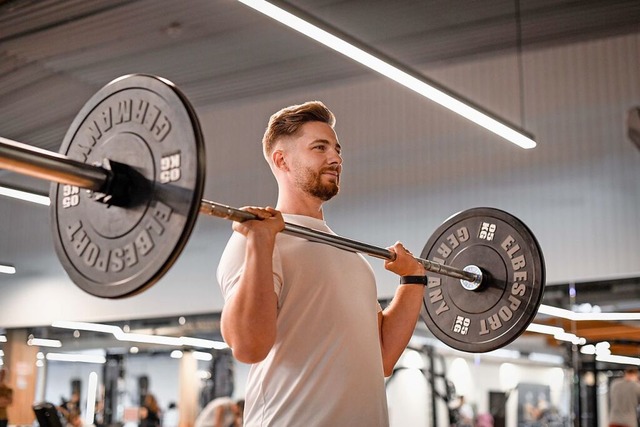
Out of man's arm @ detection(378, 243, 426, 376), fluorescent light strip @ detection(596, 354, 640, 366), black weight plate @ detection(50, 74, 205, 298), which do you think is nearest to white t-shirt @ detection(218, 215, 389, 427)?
man's arm @ detection(378, 243, 426, 376)

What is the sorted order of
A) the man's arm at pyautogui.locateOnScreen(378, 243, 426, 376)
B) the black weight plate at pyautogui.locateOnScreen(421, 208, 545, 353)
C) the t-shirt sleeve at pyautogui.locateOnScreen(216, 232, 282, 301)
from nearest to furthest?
the t-shirt sleeve at pyautogui.locateOnScreen(216, 232, 282, 301) → the man's arm at pyautogui.locateOnScreen(378, 243, 426, 376) → the black weight plate at pyautogui.locateOnScreen(421, 208, 545, 353)

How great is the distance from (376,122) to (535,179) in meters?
1.72

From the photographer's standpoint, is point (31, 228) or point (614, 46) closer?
point (614, 46)

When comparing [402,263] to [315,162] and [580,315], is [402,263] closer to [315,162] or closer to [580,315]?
[315,162]

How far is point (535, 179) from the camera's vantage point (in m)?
7.12

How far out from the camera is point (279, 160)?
2180 millimetres

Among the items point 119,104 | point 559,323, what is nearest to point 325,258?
point 119,104

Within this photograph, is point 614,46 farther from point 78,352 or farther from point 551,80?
point 78,352

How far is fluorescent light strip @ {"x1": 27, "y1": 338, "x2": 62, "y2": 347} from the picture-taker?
10.1 metres

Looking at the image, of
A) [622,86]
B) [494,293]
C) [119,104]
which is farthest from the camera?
[622,86]

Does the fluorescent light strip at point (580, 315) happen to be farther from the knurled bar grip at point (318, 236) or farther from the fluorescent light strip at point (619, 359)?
the knurled bar grip at point (318, 236)

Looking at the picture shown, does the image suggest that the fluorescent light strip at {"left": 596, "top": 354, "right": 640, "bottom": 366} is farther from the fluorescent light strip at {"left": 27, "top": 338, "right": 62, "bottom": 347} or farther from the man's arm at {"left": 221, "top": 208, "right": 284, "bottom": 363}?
the fluorescent light strip at {"left": 27, "top": 338, "right": 62, "bottom": 347}

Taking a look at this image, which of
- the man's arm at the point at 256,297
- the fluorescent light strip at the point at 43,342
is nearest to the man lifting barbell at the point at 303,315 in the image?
the man's arm at the point at 256,297

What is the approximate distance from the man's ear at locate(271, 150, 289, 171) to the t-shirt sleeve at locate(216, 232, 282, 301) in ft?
0.94
